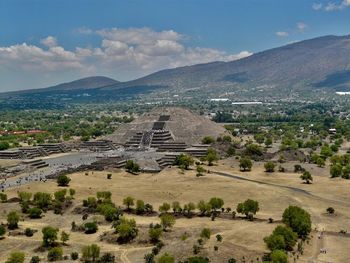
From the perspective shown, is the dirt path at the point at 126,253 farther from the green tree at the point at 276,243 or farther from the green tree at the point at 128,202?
the green tree at the point at 128,202

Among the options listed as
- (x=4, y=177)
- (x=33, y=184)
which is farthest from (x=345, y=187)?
(x=4, y=177)

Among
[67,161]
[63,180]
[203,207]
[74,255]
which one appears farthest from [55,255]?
[67,161]

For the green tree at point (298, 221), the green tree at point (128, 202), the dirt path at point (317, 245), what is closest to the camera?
the dirt path at point (317, 245)

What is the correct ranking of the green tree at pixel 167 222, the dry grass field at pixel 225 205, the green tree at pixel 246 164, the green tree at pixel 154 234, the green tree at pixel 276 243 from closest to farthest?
the green tree at pixel 276 243, the dry grass field at pixel 225 205, the green tree at pixel 154 234, the green tree at pixel 167 222, the green tree at pixel 246 164

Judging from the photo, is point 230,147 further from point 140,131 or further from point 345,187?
point 345,187

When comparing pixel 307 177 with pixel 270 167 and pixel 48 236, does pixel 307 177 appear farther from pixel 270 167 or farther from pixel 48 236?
pixel 48 236

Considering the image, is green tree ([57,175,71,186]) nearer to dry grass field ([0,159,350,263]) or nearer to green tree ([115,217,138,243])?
dry grass field ([0,159,350,263])

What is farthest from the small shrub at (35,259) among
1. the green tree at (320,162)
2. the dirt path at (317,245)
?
the green tree at (320,162)

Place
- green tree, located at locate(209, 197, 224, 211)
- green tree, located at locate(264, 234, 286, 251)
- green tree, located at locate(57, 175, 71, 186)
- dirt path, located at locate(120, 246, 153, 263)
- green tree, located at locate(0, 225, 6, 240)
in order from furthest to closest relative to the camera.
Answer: green tree, located at locate(57, 175, 71, 186) → green tree, located at locate(209, 197, 224, 211) → green tree, located at locate(0, 225, 6, 240) → dirt path, located at locate(120, 246, 153, 263) → green tree, located at locate(264, 234, 286, 251)

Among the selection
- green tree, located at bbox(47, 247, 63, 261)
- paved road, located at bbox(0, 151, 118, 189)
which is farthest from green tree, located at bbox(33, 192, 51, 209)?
green tree, located at bbox(47, 247, 63, 261)
